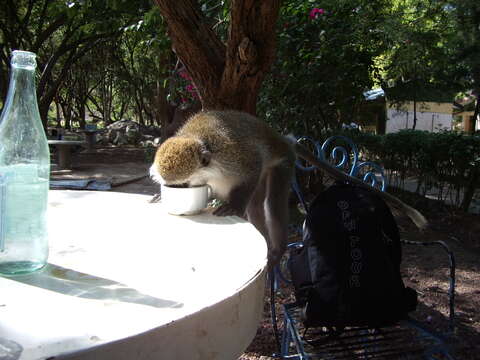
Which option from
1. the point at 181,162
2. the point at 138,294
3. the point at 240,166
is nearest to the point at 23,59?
the point at 138,294

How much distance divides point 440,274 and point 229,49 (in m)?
2.51

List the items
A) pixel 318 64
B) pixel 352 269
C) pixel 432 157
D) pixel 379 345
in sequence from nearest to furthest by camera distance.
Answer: pixel 352 269
pixel 379 345
pixel 318 64
pixel 432 157

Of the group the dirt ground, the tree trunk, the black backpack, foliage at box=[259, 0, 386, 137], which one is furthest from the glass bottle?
foliage at box=[259, 0, 386, 137]

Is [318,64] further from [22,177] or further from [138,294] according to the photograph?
[138,294]

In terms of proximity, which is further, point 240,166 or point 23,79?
point 240,166

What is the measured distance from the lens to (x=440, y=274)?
11.4ft

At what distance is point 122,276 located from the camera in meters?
0.96

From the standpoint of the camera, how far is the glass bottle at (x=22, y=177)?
94 centimetres

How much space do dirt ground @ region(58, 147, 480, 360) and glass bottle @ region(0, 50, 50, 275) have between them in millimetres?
1632

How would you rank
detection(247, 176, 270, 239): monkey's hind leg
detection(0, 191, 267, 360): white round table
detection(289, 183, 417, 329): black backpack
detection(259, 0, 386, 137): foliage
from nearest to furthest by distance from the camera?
1. detection(0, 191, 267, 360): white round table
2. detection(289, 183, 417, 329): black backpack
3. detection(247, 176, 270, 239): monkey's hind leg
4. detection(259, 0, 386, 137): foliage

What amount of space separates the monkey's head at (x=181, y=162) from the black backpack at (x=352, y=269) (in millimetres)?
580

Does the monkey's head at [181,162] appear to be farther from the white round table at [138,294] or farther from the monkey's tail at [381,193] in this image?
the monkey's tail at [381,193]

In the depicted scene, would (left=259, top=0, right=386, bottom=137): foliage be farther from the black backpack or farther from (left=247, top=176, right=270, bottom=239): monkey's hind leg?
the black backpack

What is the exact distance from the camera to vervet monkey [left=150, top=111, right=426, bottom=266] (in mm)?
1911
